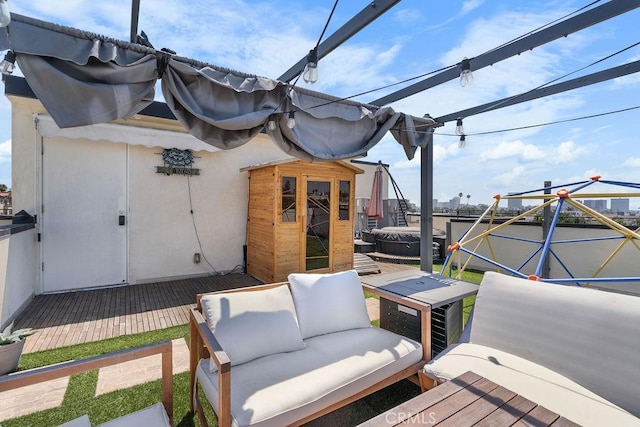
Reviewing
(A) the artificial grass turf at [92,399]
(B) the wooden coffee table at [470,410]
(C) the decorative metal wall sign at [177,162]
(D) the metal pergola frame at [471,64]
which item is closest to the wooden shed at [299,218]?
(C) the decorative metal wall sign at [177,162]

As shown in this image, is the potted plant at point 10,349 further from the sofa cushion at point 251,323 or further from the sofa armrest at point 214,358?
the sofa cushion at point 251,323

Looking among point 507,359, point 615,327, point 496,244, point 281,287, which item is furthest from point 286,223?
point 496,244

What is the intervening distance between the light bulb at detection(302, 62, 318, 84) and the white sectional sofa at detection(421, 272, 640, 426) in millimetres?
2582

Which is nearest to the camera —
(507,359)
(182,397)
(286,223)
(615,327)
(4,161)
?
(615,327)

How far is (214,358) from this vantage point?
1892 millimetres

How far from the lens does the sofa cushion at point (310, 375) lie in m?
1.89

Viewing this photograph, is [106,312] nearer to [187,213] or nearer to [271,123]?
A: [187,213]

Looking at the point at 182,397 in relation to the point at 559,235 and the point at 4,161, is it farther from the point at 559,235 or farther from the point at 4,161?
the point at 559,235

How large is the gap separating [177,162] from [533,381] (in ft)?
23.1

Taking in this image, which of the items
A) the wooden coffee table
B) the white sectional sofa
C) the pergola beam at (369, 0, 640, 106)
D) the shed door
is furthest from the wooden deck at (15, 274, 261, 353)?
the pergola beam at (369, 0, 640, 106)

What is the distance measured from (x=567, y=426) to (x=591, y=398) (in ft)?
2.20

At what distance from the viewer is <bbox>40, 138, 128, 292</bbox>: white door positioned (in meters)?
5.65

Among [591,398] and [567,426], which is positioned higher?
[567,426]

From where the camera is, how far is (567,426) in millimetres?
1532
